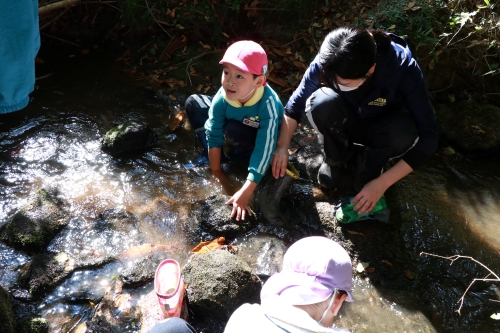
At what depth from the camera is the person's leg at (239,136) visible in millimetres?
3338

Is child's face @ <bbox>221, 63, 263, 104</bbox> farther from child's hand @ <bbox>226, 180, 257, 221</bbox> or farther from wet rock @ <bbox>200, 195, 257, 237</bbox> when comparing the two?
wet rock @ <bbox>200, 195, 257, 237</bbox>

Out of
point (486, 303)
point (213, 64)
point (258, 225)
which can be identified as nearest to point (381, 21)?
point (213, 64)

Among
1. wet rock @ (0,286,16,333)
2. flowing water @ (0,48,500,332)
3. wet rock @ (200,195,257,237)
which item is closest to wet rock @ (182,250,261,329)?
flowing water @ (0,48,500,332)

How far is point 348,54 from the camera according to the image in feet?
7.32

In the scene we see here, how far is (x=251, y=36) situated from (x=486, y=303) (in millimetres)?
3804

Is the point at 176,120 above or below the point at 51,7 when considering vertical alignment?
below

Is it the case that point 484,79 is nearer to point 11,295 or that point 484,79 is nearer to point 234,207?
point 234,207

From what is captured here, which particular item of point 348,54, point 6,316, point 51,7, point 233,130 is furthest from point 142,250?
point 51,7

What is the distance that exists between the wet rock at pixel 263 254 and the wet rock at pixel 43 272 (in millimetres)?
1269

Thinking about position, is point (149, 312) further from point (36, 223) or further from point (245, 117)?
point (245, 117)

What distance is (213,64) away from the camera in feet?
15.8

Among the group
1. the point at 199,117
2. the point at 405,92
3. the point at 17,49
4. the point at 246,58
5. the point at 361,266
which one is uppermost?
the point at 17,49

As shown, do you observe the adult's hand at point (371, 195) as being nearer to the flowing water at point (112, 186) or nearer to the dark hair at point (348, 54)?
the flowing water at point (112, 186)

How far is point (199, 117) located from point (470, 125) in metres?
2.78
